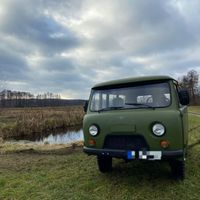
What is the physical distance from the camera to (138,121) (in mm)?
4781

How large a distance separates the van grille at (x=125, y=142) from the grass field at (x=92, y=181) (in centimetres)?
91

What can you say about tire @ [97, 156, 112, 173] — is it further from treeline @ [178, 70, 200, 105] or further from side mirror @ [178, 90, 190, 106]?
treeline @ [178, 70, 200, 105]

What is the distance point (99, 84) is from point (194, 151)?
15.1ft

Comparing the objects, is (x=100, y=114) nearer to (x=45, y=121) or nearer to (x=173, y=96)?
(x=173, y=96)

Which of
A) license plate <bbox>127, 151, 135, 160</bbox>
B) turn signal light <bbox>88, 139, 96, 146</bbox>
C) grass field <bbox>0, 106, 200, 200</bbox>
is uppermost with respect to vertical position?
turn signal light <bbox>88, 139, 96, 146</bbox>

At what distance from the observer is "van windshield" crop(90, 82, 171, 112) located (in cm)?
506

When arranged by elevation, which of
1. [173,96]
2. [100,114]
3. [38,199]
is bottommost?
[38,199]

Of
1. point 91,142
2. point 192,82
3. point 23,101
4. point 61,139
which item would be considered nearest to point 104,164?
point 91,142

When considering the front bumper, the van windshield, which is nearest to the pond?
the van windshield

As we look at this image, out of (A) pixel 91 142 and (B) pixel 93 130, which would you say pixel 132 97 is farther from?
(A) pixel 91 142

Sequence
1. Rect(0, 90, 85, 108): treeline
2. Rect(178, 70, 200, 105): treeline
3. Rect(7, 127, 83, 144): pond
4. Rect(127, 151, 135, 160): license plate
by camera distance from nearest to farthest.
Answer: Rect(127, 151, 135, 160): license plate < Rect(7, 127, 83, 144): pond < Rect(178, 70, 200, 105): treeline < Rect(0, 90, 85, 108): treeline

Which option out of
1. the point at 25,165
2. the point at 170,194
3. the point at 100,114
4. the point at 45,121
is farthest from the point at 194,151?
the point at 45,121

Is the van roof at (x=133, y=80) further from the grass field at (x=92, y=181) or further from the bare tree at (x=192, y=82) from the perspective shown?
the bare tree at (x=192, y=82)

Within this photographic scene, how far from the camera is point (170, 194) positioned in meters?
4.72
